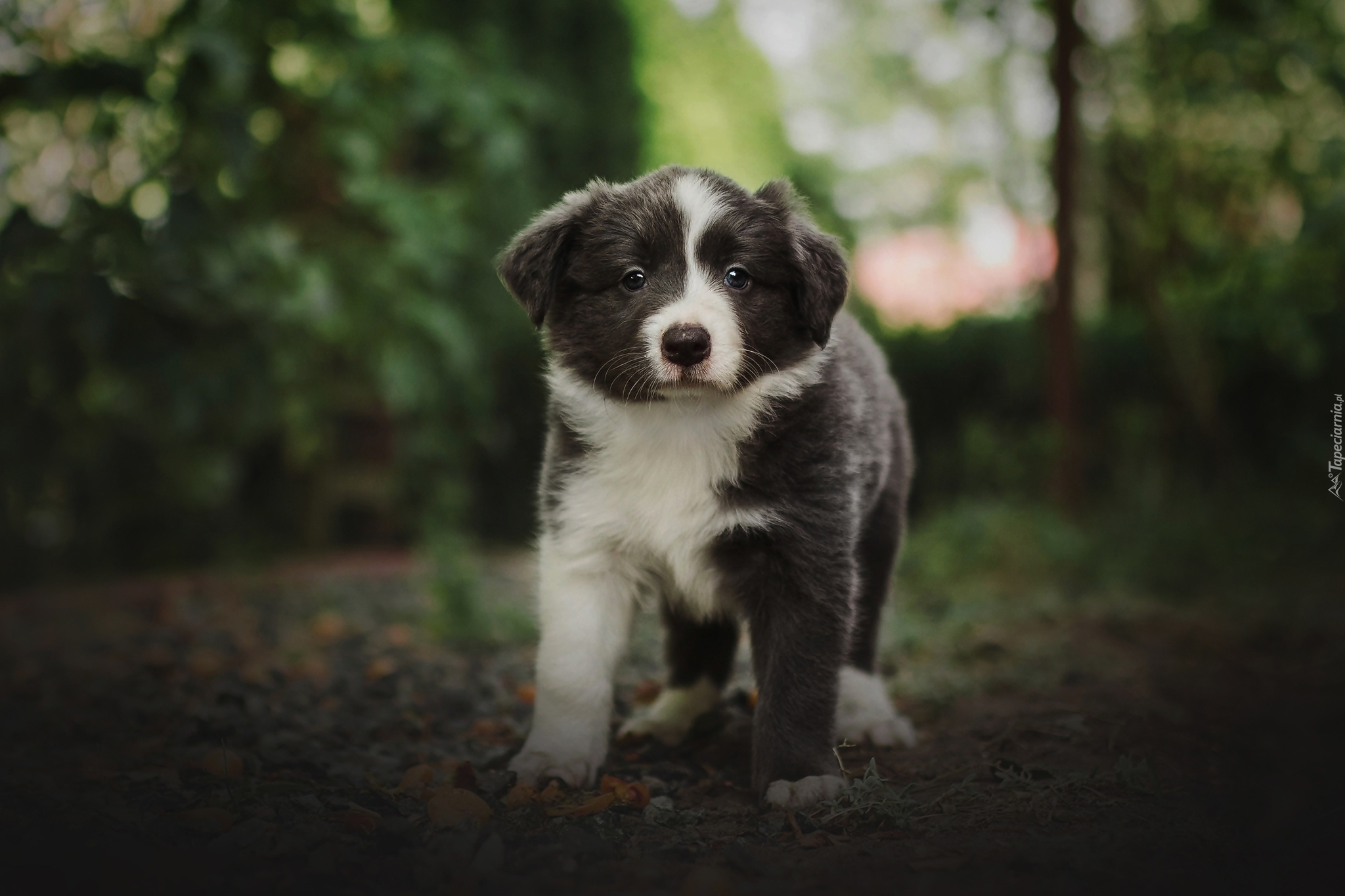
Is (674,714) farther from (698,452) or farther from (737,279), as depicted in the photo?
(737,279)

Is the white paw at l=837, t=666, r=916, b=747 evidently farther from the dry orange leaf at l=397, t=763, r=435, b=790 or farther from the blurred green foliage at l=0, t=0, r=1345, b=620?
the blurred green foliage at l=0, t=0, r=1345, b=620

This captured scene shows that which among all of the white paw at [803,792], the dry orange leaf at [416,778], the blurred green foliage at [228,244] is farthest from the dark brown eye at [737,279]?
the blurred green foliage at [228,244]

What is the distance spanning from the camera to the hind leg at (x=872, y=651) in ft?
11.9

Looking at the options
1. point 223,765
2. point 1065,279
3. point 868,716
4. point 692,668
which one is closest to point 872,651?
point 868,716

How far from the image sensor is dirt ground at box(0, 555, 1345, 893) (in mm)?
2350

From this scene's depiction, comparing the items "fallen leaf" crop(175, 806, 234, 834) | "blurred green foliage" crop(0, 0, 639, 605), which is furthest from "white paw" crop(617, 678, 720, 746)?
"blurred green foliage" crop(0, 0, 639, 605)

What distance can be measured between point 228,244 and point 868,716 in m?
3.50

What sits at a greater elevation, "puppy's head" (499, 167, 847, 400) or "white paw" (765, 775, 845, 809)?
"puppy's head" (499, 167, 847, 400)

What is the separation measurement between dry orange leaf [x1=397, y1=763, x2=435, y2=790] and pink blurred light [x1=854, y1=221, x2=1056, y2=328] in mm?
7262

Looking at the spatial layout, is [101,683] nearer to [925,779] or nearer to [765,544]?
[765,544]

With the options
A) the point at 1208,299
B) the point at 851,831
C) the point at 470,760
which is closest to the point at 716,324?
the point at 851,831

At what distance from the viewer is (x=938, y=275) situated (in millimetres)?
11578

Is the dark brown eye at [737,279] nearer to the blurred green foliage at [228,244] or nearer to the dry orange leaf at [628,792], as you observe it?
the dry orange leaf at [628,792]

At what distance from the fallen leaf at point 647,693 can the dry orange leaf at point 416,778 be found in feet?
4.23
